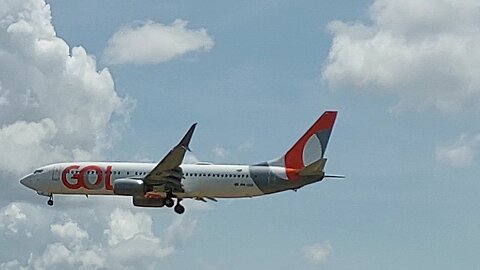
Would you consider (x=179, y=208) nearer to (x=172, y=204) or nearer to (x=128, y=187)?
(x=172, y=204)

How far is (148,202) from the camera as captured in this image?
128m

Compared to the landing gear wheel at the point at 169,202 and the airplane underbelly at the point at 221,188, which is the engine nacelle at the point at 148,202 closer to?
the landing gear wheel at the point at 169,202

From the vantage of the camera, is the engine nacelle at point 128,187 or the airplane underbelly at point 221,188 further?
the airplane underbelly at point 221,188

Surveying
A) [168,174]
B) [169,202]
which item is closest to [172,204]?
[169,202]

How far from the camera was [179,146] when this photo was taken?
119312 millimetres

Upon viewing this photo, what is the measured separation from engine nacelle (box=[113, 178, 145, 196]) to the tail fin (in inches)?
618

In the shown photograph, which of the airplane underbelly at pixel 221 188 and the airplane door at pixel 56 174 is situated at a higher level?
the airplane door at pixel 56 174

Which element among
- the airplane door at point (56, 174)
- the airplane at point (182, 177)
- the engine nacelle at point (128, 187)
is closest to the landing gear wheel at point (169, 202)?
the airplane at point (182, 177)

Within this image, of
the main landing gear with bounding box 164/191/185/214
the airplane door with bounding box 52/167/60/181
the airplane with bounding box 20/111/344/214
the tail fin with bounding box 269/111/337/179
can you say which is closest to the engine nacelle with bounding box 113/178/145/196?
the airplane with bounding box 20/111/344/214

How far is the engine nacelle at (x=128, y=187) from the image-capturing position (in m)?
122

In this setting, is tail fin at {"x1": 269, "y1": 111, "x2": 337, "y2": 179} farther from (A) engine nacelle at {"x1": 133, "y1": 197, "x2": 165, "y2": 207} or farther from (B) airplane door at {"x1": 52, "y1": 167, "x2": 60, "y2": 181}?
(B) airplane door at {"x1": 52, "y1": 167, "x2": 60, "y2": 181}

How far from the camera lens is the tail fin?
123 meters

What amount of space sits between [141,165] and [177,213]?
7.20 m

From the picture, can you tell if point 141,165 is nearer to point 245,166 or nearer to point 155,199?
point 155,199
